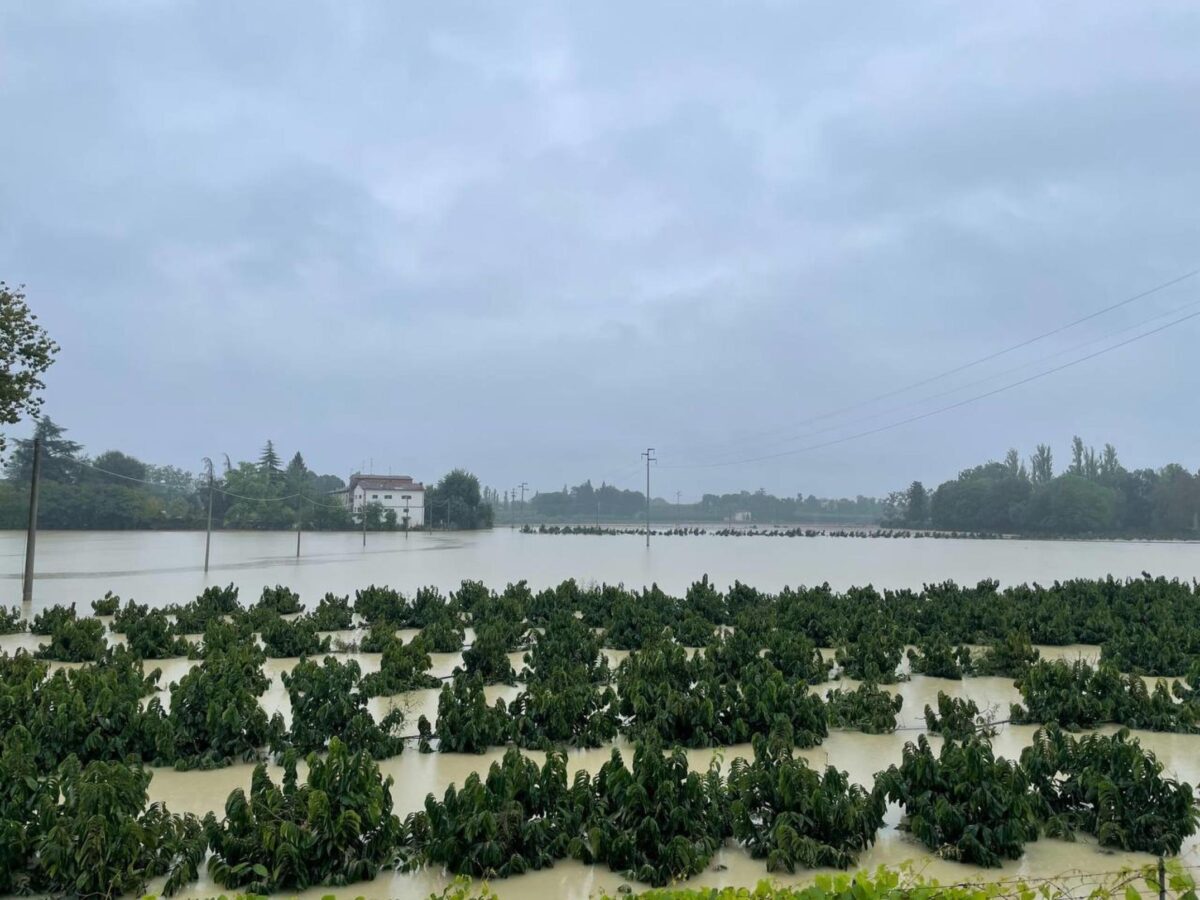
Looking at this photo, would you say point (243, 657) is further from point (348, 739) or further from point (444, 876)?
point (444, 876)

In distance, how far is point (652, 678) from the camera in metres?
8.79

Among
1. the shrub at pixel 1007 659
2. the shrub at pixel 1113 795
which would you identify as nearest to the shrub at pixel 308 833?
the shrub at pixel 1113 795

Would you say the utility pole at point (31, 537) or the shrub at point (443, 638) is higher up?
the utility pole at point (31, 537)

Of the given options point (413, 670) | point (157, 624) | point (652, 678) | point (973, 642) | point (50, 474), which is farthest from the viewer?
point (50, 474)

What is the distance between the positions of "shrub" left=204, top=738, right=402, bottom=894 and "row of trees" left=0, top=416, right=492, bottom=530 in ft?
98.2

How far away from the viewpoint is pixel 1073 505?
73125 millimetres

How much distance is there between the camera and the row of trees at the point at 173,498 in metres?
47.5

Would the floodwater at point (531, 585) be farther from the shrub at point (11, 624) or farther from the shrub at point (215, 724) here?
the shrub at point (11, 624)

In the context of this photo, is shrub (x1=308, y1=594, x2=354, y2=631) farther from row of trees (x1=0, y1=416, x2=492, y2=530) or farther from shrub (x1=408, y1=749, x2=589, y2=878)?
row of trees (x1=0, y1=416, x2=492, y2=530)

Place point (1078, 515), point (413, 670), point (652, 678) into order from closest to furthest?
point (652, 678) → point (413, 670) → point (1078, 515)

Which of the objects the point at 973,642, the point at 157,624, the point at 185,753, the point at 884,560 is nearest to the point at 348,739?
the point at 185,753

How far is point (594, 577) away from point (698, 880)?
2077cm

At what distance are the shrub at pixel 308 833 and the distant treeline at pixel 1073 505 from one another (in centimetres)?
7913

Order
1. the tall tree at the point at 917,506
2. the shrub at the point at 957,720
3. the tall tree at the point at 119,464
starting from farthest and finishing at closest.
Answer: the tall tree at the point at 917,506 → the tall tree at the point at 119,464 → the shrub at the point at 957,720
